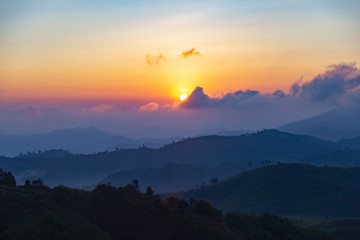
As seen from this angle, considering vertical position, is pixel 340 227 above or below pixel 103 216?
below

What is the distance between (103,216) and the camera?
8281 cm

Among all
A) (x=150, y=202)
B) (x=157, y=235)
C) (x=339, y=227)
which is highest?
(x=150, y=202)

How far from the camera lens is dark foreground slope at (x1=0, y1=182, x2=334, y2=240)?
70.9 m

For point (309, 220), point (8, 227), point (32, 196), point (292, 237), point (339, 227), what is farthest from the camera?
point (309, 220)

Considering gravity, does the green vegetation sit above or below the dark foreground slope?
below

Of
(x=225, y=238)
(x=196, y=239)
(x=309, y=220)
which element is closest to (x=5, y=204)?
(x=196, y=239)

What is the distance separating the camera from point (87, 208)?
84.6 metres

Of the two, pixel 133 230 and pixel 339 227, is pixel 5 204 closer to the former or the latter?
pixel 133 230

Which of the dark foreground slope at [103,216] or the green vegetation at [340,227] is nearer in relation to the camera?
the dark foreground slope at [103,216]

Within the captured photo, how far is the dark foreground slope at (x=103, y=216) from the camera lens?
2793 inches

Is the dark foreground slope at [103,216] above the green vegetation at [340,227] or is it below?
above

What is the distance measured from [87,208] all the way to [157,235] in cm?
1773

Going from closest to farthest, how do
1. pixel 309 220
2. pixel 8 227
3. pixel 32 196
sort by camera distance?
pixel 8 227 → pixel 32 196 → pixel 309 220

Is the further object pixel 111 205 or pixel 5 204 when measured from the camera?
pixel 111 205
